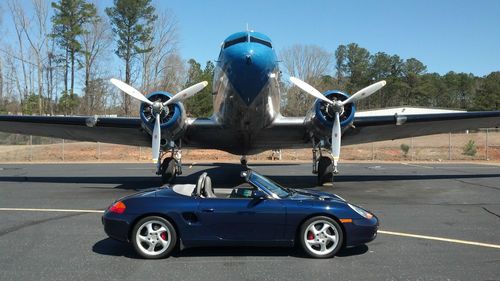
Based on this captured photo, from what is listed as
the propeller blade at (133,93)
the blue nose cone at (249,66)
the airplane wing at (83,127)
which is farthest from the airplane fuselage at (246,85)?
the airplane wing at (83,127)

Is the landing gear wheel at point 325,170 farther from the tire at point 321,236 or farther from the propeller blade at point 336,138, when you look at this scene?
the tire at point 321,236

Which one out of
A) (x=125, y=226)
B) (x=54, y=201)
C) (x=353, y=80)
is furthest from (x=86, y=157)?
(x=353, y=80)

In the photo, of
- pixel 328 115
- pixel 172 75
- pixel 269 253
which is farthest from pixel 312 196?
pixel 172 75

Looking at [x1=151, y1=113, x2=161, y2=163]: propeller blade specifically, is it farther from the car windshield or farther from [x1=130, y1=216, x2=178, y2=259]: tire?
[x1=130, y1=216, x2=178, y2=259]: tire

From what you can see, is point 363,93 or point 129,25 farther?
point 129,25

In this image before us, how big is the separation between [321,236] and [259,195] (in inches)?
39.4

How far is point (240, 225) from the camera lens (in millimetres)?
5723

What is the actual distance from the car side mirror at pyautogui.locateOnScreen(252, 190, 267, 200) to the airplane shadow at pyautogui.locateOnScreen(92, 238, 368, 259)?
814 mm

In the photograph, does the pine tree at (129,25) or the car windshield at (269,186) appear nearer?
the car windshield at (269,186)

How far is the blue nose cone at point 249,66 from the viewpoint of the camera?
452 inches

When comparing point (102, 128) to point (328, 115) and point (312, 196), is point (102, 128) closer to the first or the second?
point (328, 115)

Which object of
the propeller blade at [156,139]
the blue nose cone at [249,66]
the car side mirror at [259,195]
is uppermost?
the blue nose cone at [249,66]

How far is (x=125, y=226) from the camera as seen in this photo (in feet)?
18.9

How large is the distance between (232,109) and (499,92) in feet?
268
